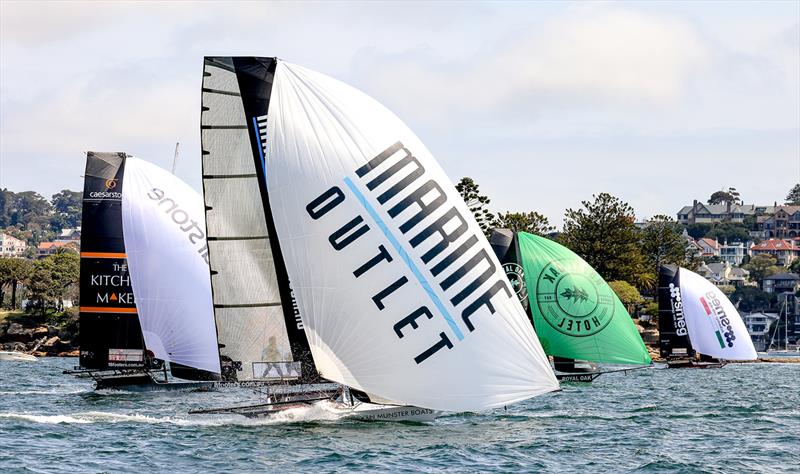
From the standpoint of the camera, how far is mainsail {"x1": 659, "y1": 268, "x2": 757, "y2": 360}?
65750mm

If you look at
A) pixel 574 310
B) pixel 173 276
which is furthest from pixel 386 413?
pixel 574 310

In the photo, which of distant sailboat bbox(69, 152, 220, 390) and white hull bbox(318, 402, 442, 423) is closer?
white hull bbox(318, 402, 442, 423)

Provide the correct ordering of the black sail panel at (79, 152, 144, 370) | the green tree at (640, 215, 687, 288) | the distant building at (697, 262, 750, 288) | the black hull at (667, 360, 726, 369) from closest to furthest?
the black sail panel at (79, 152, 144, 370) → the black hull at (667, 360, 726, 369) → the green tree at (640, 215, 687, 288) → the distant building at (697, 262, 750, 288)

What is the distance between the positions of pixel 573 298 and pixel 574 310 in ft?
1.42

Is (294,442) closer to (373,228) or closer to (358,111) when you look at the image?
(373,228)

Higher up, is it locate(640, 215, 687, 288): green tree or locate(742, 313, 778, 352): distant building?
locate(640, 215, 687, 288): green tree

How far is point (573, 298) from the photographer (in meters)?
44.5

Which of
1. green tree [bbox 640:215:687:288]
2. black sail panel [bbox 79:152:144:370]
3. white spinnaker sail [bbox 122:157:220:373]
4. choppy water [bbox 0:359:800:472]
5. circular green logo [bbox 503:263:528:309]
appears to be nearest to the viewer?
choppy water [bbox 0:359:800:472]

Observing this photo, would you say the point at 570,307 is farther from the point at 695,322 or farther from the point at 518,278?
the point at 695,322

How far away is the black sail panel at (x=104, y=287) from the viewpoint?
136 ft

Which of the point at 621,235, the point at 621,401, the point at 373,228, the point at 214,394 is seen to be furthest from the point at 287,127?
the point at 621,235

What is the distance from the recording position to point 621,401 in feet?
128

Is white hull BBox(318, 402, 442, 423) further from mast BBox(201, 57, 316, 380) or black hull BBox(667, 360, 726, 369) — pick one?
black hull BBox(667, 360, 726, 369)

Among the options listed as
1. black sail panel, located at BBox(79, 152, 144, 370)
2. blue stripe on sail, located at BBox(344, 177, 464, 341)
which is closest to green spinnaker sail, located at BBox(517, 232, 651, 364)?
black sail panel, located at BBox(79, 152, 144, 370)
